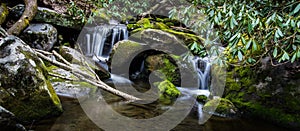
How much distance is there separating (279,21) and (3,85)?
3.84 metres

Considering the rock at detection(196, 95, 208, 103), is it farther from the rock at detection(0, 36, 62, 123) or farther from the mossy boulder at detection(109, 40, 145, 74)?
the rock at detection(0, 36, 62, 123)

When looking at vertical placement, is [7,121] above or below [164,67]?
above

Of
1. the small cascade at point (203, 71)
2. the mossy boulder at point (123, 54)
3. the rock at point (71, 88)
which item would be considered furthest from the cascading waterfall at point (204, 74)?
the rock at point (71, 88)

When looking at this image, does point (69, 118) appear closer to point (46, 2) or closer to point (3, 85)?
point (3, 85)

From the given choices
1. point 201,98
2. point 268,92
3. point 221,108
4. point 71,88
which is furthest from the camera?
point 201,98

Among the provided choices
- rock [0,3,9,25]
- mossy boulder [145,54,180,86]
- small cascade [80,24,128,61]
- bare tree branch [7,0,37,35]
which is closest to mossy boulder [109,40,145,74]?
mossy boulder [145,54,180,86]

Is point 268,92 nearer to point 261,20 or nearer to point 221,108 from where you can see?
point 221,108

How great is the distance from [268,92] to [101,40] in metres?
6.51

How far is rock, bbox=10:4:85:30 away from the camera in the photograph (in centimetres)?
743

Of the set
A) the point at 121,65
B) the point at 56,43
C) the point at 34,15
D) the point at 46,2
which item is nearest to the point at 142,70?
the point at 121,65

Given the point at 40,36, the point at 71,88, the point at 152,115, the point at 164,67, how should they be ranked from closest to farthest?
the point at 152,115 < the point at 71,88 < the point at 40,36 < the point at 164,67

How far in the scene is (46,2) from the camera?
881 centimetres

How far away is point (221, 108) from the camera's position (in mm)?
5012

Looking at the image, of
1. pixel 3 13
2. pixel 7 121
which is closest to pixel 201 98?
pixel 7 121
